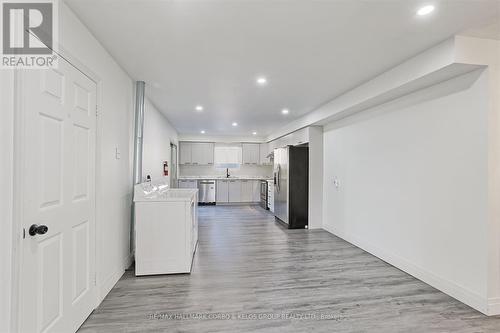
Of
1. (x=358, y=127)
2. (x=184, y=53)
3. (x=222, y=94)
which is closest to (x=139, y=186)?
(x=184, y=53)

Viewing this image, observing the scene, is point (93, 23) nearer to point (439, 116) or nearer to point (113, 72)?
point (113, 72)

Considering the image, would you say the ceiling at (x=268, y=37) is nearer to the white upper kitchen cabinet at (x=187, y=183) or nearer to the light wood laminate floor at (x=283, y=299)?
the light wood laminate floor at (x=283, y=299)

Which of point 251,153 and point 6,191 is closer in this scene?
point 6,191

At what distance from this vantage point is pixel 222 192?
30.4ft

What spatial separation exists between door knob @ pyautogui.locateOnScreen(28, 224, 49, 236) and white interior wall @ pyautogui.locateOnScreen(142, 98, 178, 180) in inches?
97.7

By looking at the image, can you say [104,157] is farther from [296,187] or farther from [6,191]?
[296,187]

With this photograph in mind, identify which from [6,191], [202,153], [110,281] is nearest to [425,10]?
[6,191]

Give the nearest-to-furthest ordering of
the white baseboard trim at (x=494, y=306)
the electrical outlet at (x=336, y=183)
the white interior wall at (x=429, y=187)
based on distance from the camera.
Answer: the white baseboard trim at (x=494, y=306) < the white interior wall at (x=429, y=187) < the electrical outlet at (x=336, y=183)

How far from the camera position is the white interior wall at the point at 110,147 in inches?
85.1

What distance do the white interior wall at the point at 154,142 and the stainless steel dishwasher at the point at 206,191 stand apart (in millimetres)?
2732

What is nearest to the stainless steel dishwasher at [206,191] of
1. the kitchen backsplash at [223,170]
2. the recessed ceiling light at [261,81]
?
the kitchen backsplash at [223,170]

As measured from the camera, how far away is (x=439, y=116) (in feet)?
9.47

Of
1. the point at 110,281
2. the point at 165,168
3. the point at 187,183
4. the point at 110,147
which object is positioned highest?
the point at 110,147

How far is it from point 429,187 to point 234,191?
6.89 meters
